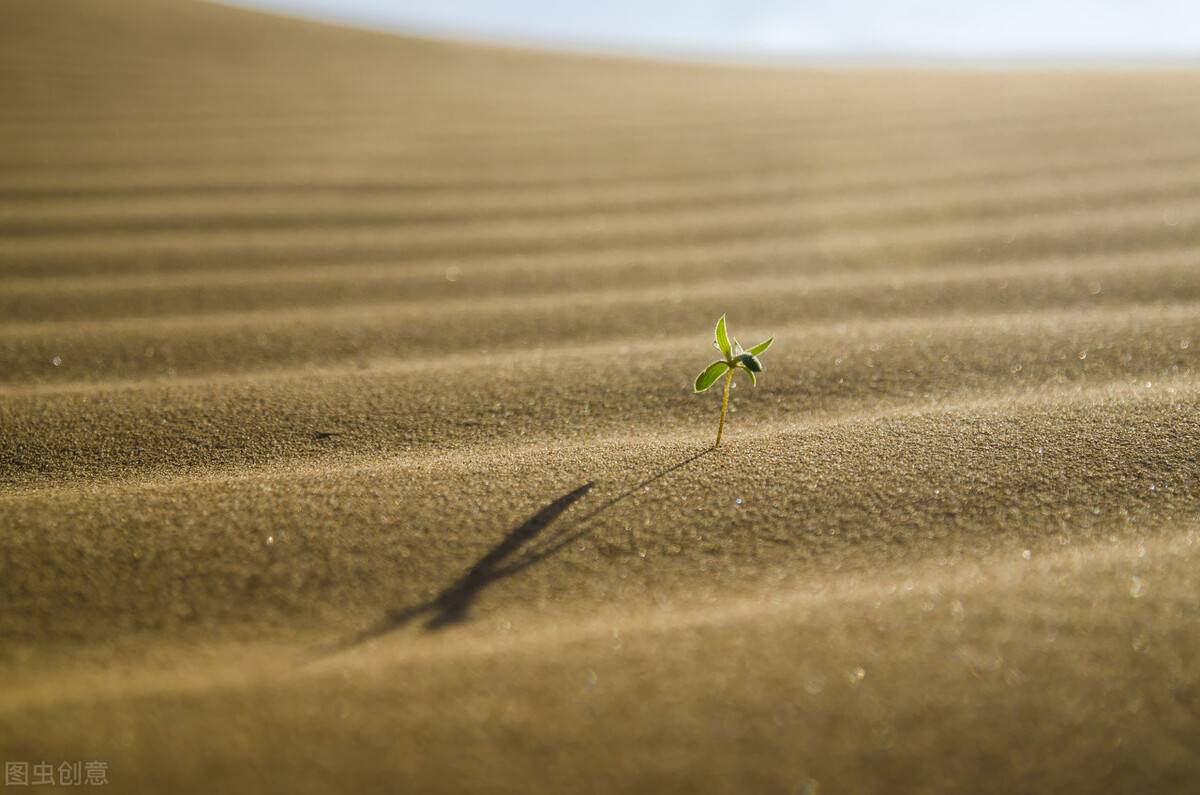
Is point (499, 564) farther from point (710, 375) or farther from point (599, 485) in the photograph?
point (710, 375)

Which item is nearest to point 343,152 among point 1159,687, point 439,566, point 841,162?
point 841,162

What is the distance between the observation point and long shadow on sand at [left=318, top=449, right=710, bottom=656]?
2.37 ft

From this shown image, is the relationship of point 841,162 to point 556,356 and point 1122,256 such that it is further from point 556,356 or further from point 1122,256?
point 556,356

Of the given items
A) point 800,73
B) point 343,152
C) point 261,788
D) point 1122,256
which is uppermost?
point 800,73

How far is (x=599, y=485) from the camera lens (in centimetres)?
92

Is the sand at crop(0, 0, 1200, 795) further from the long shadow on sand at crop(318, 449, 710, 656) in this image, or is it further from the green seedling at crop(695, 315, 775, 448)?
the green seedling at crop(695, 315, 775, 448)

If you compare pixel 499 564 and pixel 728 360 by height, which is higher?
pixel 728 360

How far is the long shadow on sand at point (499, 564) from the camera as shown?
0.72 meters

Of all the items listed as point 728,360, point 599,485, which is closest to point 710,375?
point 728,360

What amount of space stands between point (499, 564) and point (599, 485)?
177mm

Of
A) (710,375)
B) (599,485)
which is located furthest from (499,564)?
(710,375)

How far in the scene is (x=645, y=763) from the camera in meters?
0.59

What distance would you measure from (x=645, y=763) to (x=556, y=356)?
0.80 meters

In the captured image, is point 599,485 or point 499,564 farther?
point 599,485
